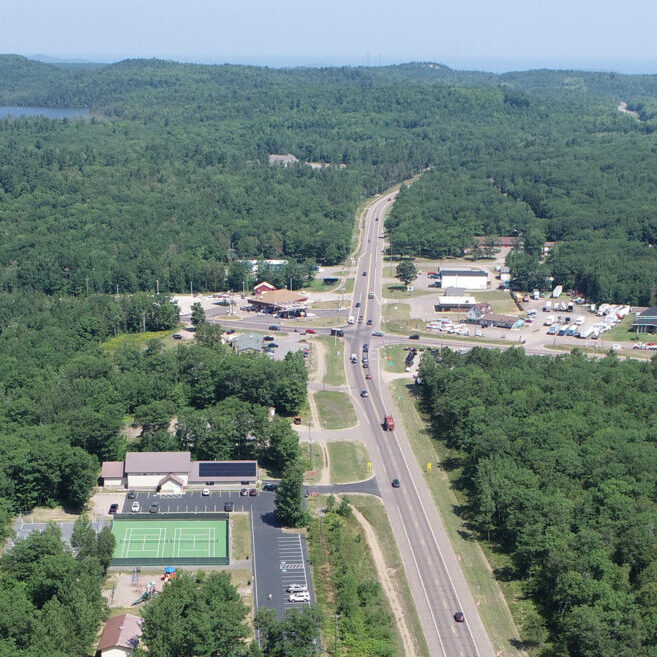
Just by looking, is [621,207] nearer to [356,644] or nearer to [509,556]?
[509,556]

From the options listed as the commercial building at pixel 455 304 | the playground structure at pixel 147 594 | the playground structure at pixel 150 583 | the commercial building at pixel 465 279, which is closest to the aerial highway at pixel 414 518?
the commercial building at pixel 455 304

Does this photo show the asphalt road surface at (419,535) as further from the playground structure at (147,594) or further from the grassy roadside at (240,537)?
the playground structure at (147,594)

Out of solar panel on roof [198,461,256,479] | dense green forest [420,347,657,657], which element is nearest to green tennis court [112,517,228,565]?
solar panel on roof [198,461,256,479]

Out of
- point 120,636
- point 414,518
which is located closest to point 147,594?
point 120,636

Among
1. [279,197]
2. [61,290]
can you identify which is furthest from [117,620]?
[279,197]

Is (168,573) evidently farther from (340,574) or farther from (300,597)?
(340,574)

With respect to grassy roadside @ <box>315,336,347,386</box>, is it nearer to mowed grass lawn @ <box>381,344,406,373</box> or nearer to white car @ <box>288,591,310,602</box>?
mowed grass lawn @ <box>381,344,406,373</box>
